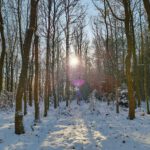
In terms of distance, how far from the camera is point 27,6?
23.1 m

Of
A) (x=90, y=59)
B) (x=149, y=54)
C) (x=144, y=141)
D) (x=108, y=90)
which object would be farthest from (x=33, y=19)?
(x=90, y=59)

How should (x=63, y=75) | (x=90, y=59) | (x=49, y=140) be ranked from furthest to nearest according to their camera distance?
(x=63, y=75), (x=90, y=59), (x=49, y=140)

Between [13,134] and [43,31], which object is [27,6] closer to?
[43,31]

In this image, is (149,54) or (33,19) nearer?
(33,19)

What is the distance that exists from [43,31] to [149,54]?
709 inches

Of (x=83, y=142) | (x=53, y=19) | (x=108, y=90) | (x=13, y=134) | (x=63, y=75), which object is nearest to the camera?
(x=83, y=142)

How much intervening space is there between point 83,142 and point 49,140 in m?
1.46

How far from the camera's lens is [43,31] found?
2381cm

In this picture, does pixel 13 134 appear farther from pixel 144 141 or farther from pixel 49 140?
pixel 144 141

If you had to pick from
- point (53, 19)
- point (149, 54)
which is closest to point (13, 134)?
point (53, 19)

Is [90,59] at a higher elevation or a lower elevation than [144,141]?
higher

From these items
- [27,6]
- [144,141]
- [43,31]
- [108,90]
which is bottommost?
[144,141]

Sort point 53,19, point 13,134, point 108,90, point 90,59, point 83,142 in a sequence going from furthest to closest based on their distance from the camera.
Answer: point 90,59 → point 108,90 → point 53,19 → point 13,134 → point 83,142

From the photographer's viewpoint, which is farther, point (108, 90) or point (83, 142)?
point (108, 90)
